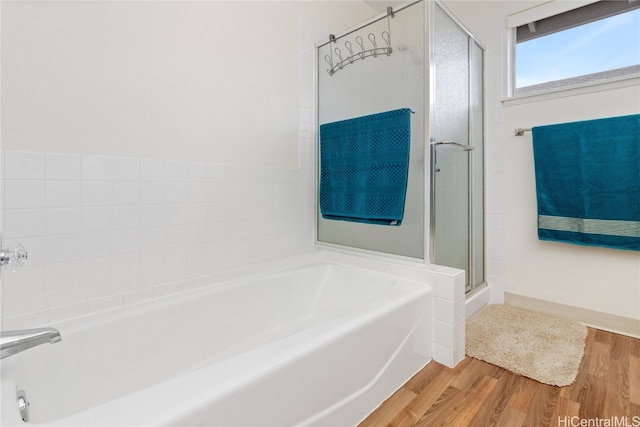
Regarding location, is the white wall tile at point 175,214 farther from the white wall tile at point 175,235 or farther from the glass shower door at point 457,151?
the glass shower door at point 457,151

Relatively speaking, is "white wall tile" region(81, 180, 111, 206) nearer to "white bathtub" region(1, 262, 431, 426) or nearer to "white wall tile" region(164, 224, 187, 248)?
"white wall tile" region(164, 224, 187, 248)

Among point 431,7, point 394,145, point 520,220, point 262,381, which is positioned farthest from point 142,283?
point 520,220

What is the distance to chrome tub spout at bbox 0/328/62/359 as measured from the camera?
2.45 ft

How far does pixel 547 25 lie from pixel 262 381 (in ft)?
9.99

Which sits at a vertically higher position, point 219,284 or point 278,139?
point 278,139

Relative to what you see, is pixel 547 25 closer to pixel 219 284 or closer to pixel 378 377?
pixel 378 377

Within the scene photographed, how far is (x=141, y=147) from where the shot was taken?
4.79ft

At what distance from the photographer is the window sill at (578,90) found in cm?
192

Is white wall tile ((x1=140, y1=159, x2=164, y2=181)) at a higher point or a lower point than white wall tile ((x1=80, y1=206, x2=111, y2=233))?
higher

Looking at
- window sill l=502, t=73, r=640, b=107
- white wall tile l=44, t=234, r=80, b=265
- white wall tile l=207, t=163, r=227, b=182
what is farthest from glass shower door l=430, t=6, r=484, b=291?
white wall tile l=44, t=234, r=80, b=265

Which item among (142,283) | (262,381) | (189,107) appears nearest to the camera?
(262,381)

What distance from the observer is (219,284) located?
1.66 meters

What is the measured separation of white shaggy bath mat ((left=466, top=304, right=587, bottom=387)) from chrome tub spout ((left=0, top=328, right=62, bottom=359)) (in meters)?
1.85

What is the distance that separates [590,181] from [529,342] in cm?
112
